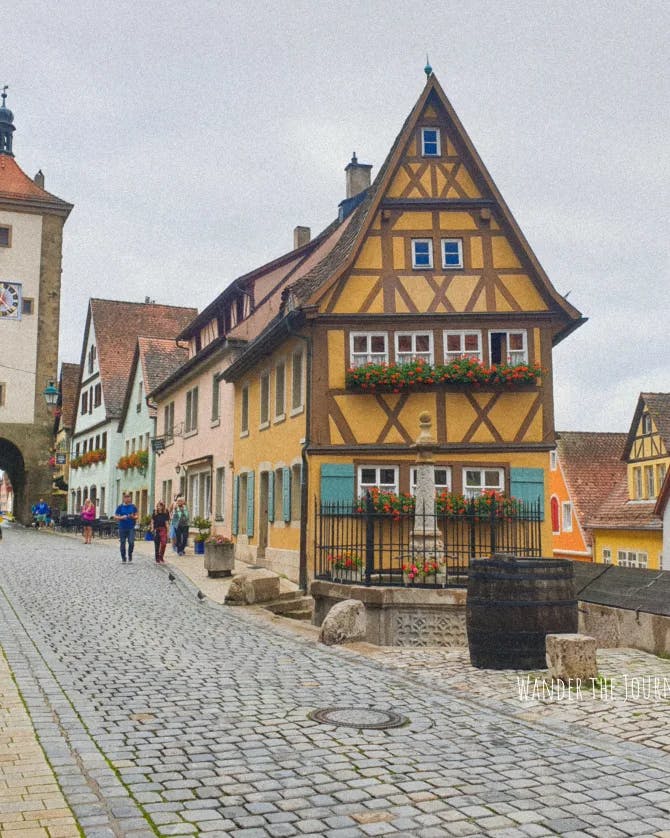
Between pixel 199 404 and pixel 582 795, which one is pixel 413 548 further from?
pixel 199 404

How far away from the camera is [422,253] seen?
20125mm

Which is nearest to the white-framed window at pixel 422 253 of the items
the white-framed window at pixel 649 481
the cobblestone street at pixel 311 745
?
the cobblestone street at pixel 311 745

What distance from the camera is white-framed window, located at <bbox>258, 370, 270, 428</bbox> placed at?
23.2 metres

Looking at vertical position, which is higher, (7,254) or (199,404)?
(7,254)

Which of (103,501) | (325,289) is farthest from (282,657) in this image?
(103,501)

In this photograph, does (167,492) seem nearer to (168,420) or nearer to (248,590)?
(168,420)

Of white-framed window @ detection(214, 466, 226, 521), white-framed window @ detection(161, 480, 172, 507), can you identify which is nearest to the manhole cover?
white-framed window @ detection(214, 466, 226, 521)

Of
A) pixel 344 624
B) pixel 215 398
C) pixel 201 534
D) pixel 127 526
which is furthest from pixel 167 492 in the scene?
pixel 344 624

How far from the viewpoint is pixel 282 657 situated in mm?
10031

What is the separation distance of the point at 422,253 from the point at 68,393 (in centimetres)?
4456

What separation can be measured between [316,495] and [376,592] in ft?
24.2

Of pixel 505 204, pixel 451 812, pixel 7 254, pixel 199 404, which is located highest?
pixel 7 254

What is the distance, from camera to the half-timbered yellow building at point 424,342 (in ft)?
62.6

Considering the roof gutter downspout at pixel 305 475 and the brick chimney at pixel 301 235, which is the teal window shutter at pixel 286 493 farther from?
the brick chimney at pixel 301 235
